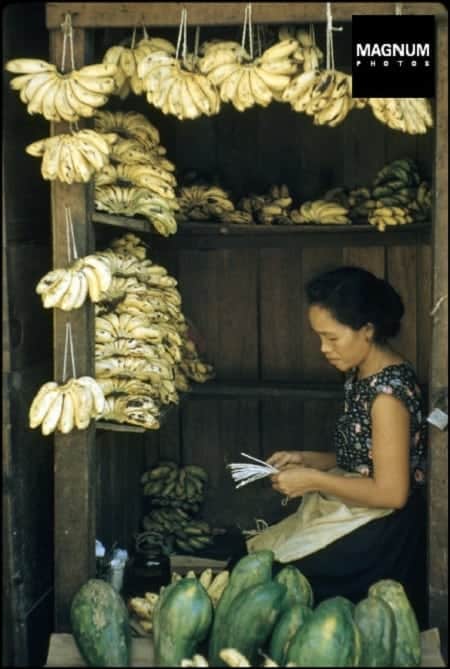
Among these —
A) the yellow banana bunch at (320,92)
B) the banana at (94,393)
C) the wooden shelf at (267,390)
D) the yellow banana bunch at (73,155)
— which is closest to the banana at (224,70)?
the yellow banana bunch at (320,92)

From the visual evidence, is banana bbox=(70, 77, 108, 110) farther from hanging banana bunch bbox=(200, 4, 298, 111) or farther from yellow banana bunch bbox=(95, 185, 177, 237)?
yellow banana bunch bbox=(95, 185, 177, 237)

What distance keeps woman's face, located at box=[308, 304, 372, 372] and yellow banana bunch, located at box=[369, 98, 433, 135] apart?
81 centimetres

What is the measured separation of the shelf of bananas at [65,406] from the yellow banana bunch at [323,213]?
1.59m

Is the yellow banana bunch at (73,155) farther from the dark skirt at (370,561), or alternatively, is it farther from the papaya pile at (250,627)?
the dark skirt at (370,561)

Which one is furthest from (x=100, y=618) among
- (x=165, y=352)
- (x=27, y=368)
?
(x=165, y=352)

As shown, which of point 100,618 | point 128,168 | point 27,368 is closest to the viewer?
point 100,618

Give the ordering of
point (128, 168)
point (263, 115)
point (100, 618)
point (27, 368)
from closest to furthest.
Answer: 1. point (100, 618)
2. point (27, 368)
3. point (128, 168)
4. point (263, 115)

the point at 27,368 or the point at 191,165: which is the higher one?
the point at 191,165

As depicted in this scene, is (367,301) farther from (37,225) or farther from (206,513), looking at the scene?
(206,513)

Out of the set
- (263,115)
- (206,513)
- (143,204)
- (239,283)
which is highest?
(263,115)

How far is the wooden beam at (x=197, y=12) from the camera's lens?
367cm

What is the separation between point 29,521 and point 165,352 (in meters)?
0.95

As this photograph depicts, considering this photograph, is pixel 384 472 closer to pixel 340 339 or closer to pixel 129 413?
pixel 340 339

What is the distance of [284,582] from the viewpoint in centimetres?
361
